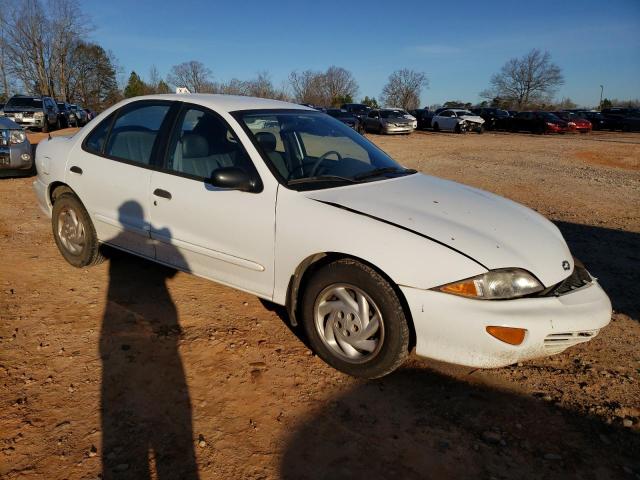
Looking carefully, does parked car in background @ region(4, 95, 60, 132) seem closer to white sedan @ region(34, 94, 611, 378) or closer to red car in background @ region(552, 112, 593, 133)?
white sedan @ region(34, 94, 611, 378)

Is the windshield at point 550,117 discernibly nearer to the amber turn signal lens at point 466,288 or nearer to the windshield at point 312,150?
the windshield at point 312,150

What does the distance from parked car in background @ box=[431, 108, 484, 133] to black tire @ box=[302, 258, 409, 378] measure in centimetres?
3136

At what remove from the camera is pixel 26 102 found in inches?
891

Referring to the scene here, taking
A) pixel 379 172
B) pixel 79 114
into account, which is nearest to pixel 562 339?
pixel 379 172

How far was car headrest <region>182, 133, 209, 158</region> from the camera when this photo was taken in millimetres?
3551

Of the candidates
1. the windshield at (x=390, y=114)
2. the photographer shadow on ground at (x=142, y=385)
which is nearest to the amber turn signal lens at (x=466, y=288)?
the photographer shadow on ground at (x=142, y=385)

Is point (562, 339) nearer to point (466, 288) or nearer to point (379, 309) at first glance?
point (466, 288)

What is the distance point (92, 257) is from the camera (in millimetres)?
4422

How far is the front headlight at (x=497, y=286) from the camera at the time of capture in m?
2.53

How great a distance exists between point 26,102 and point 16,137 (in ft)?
54.2

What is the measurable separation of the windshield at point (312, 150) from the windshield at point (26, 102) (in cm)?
2317

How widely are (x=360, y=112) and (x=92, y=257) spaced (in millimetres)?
30834

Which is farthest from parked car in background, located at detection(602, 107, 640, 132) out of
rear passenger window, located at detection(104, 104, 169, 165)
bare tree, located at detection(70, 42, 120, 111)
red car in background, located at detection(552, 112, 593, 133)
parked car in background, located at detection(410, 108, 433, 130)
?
bare tree, located at detection(70, 42, 120, 111)

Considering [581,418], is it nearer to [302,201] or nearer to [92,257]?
[302,201]
